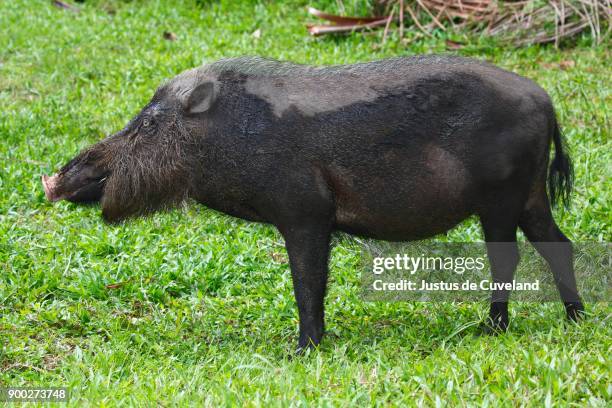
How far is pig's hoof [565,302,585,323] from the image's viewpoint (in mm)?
5379

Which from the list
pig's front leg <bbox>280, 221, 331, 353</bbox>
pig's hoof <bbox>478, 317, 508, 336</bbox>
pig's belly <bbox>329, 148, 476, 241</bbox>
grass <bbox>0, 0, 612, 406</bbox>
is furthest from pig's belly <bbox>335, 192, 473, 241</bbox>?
pig's hoof <bbox>478, 317, 508, 336</bbox>

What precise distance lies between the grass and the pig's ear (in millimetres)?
688

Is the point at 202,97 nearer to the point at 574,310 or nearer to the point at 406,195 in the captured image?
the point at 406,195

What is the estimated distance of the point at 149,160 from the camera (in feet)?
17.6

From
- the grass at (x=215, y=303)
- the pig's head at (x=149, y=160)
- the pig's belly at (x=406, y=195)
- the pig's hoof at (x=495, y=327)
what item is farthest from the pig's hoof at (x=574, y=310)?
the pig's head at (x=149, y=160)

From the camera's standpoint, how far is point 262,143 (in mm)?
5098

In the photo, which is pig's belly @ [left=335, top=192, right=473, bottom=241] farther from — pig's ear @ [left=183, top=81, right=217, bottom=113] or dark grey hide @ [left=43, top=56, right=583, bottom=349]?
pig's ear @ [left=183, top=81, right=217, bottom=113]

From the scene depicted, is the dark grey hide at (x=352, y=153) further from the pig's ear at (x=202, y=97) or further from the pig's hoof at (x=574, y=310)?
the pig's hoof at (x=574, y=310)

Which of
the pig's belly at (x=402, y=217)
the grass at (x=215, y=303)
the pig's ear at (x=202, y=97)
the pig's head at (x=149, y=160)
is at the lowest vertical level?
the grass at (x=215, y=303)

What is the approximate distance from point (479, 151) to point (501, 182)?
0.21 meters

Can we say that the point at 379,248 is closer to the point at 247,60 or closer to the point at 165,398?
the point at 247,60

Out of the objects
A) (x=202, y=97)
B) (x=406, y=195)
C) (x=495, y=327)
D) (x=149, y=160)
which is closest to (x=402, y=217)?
(x=406, y=195)

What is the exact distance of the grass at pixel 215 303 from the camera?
426cm

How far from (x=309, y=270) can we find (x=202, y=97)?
1117mm
